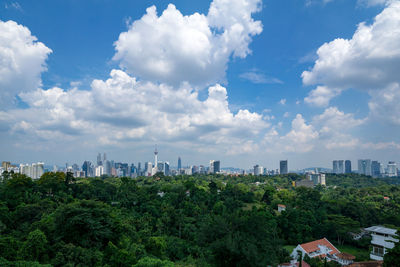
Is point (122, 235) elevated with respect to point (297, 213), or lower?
elevated

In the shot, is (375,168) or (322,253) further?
(375,168)

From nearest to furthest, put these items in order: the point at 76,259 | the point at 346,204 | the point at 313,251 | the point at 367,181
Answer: the point at 76,259
the point at 313,251
the point at 346,204
the point at 367,181

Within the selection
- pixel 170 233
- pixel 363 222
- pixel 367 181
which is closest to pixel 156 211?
pixel 170 233

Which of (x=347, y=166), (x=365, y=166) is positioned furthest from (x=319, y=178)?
(x=365, y=166)

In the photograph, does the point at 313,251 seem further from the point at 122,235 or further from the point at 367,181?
the point at 367,181

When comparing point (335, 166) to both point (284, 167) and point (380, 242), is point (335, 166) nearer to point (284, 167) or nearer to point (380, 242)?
point (284, 167)

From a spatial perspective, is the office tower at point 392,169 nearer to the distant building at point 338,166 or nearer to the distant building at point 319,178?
the distant building at point 338,166

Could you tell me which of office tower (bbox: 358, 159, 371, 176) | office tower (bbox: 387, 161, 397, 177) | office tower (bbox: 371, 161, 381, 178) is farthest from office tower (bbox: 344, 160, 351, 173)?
office tower (bbox: 387, 161, 397, 177)

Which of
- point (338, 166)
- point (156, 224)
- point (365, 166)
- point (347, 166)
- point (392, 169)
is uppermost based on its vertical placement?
point (156, 224)
